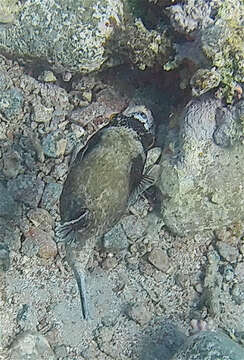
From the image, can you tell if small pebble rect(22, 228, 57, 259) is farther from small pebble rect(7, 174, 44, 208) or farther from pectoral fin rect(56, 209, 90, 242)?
pectoral fin rect(56, 209, 90, 242)

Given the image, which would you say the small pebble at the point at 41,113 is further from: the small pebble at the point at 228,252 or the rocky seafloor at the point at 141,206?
the small pebble at the point at 228,252

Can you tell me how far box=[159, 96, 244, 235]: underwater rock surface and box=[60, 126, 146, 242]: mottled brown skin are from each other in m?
0.37

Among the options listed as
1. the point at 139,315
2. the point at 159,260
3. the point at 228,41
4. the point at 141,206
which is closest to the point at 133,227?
the point at 141,206

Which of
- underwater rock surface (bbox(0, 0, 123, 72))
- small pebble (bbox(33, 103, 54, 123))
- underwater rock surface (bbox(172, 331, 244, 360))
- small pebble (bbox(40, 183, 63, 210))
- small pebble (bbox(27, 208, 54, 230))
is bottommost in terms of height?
underwater rock surface (bbox(172, 331, 244, 360))

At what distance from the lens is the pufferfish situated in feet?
11.8

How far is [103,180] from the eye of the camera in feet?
12.5

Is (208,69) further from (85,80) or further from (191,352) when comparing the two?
(191,352)

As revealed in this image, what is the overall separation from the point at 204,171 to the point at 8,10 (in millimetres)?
2659

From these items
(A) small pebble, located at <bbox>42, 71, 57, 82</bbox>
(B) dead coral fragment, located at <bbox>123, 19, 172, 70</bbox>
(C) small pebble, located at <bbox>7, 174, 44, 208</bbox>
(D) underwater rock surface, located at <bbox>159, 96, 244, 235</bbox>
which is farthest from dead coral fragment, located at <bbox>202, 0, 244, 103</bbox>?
(C) small pebble, located at <bbox>7, 174, 44, 208</bbox>

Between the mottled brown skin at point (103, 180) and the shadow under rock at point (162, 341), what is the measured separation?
1039mm

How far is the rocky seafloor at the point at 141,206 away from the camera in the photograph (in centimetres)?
412

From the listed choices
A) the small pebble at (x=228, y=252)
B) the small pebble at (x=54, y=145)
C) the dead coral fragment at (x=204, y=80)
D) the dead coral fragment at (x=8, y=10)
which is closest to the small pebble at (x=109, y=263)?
the small pebble at (x=228, y=252)

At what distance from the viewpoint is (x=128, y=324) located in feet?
14.0

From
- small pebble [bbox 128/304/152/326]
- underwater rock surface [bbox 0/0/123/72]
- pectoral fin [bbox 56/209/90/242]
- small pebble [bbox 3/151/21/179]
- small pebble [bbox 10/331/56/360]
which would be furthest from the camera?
small pebble [bbox 3/151/21/179]
